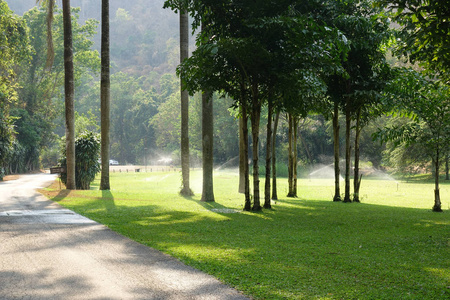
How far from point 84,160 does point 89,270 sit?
72.1ft

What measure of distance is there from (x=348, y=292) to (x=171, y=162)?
9299cm

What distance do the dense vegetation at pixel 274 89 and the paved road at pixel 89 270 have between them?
578 centimetres

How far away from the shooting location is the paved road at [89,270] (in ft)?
17.8

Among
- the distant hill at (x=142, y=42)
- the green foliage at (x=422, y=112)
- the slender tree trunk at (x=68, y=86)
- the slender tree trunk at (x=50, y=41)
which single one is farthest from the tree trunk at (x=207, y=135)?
the distant hill at (x=142, y=42)

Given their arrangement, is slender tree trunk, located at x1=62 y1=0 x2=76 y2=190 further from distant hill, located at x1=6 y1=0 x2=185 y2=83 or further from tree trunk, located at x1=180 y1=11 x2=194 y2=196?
distant hill, located at x1=6 y1=0 x2=185 y2=83

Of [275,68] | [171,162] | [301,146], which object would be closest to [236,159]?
[301,146]

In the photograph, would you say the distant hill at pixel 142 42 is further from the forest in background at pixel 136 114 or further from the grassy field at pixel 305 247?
the grassy field at pixel 305 247

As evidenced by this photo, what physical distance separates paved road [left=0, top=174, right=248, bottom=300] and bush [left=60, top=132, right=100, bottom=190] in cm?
1768

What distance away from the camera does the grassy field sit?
5777mm

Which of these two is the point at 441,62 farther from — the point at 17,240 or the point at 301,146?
the point at 301,146

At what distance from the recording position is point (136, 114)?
355 ft

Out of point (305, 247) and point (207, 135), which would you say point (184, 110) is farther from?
point (305, 247)

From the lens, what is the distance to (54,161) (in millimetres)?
78625

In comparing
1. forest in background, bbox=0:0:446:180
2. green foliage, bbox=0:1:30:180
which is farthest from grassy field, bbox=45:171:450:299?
green foliage, bbox=0:1:30:180
